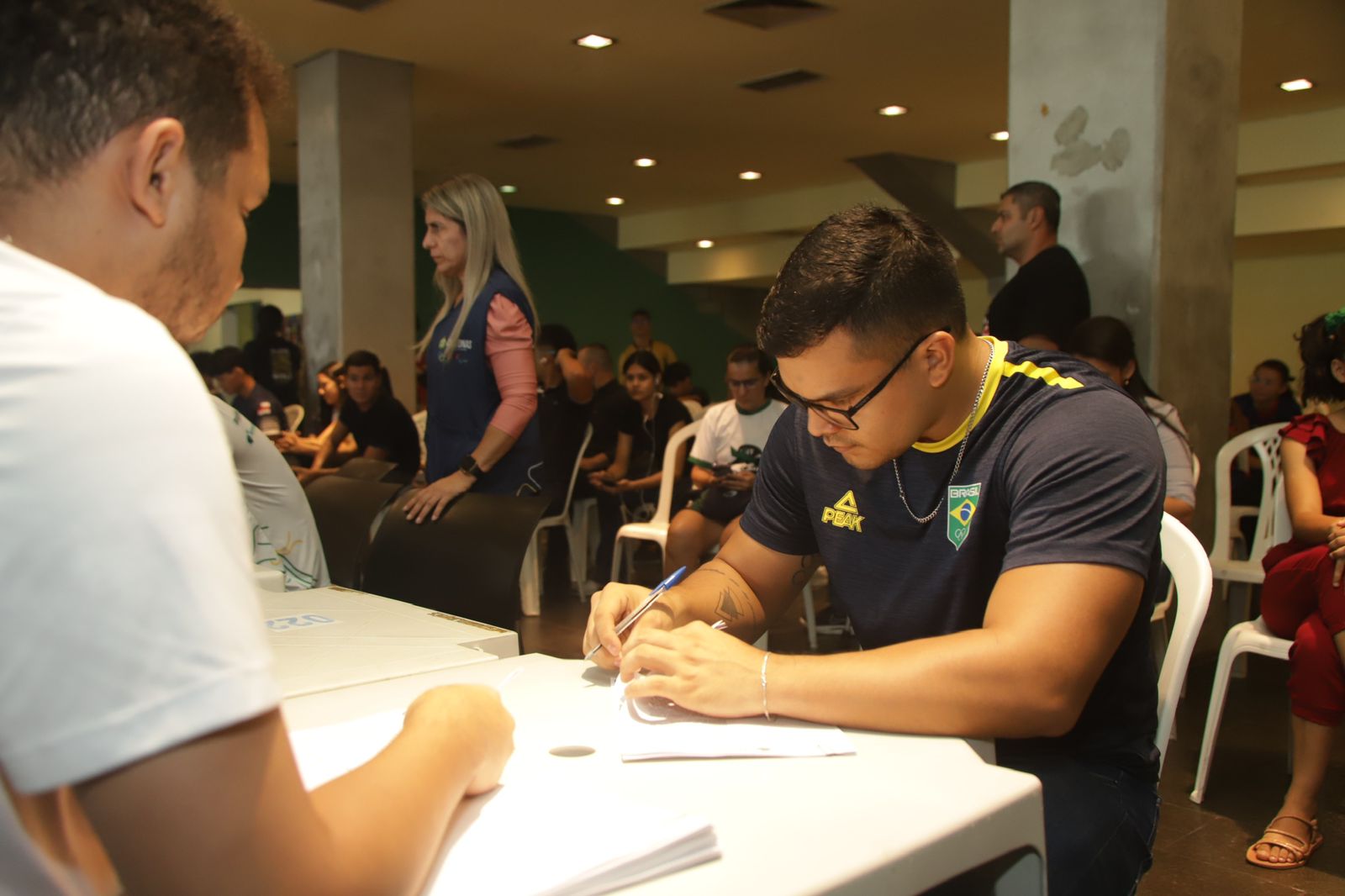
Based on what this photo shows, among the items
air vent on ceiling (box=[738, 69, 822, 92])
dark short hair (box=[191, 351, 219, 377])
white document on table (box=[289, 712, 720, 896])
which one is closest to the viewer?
white document on table (box=[289, 712, 720, 896])

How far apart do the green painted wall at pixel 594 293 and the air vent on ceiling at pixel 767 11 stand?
6.15 metres

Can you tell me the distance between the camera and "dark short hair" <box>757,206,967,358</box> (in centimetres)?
140

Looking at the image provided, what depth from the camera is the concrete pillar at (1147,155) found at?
371cm

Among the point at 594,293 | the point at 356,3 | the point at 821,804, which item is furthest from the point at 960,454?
the point at 594,293

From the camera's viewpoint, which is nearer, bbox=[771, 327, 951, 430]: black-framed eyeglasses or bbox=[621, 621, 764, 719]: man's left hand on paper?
bbox=[621, 621, 764, 719]: man's left hand on paper

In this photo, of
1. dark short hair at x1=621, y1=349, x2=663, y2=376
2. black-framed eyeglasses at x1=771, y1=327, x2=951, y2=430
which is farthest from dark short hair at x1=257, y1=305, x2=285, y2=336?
black-framed eyeglasses at x1=771, y1=327, x2=951, y2=430

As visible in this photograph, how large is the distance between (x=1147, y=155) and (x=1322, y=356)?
1.14 meters

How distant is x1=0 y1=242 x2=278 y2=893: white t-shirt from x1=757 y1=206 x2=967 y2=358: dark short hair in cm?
98

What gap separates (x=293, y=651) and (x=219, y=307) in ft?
2.66

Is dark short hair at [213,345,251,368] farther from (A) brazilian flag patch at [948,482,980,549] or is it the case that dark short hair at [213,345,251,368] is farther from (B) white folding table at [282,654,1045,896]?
(A) brazilian flag patch at [948,482,980,549]

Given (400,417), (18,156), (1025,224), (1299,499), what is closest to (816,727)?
(18,156)

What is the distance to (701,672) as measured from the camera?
117 centimetres

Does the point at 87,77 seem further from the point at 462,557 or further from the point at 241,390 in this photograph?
the point at 241,390

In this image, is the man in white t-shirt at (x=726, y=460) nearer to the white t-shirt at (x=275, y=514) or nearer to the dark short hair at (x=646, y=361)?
the dark short hair at (x=646, y=361)
